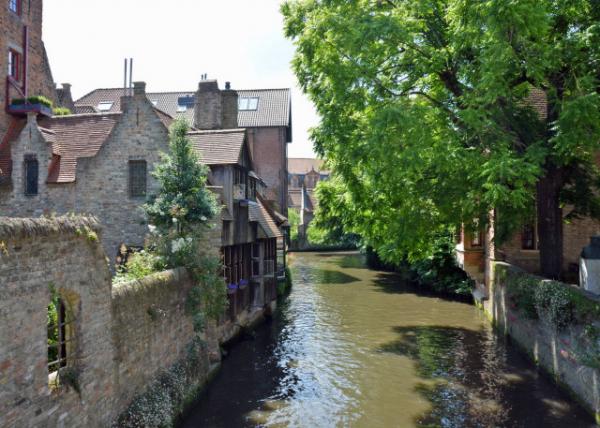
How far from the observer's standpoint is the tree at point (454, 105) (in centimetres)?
1177

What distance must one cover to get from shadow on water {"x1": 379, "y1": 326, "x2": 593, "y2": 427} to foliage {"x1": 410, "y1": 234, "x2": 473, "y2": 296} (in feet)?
29.5

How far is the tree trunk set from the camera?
14.9m

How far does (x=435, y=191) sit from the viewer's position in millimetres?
15875

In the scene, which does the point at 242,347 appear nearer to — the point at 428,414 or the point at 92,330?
the point at 428,414

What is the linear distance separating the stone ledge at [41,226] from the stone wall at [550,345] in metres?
10.5

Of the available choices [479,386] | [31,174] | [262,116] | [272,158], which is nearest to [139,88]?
[31,174]

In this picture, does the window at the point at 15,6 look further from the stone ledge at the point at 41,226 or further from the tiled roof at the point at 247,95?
the stone ledge at the point at 41,226

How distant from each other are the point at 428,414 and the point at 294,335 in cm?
840

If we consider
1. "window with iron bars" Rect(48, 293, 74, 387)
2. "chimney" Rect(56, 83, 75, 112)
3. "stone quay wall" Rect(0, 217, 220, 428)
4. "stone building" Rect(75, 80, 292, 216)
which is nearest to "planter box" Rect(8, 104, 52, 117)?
"stone quay wall" Rect(0, 217, 220, 428)

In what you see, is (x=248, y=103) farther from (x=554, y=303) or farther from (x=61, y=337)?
(x=61, y=337)

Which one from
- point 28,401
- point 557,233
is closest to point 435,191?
point 557,233

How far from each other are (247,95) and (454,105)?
2801 cm

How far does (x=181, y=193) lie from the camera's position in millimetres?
13742

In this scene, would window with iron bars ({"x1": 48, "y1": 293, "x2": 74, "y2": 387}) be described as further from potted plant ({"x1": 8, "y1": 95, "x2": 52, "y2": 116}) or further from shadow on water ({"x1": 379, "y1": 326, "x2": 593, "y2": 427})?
potted plant ({"x1": 8, "y1": 95, "x2": 52, "y2": 116})
